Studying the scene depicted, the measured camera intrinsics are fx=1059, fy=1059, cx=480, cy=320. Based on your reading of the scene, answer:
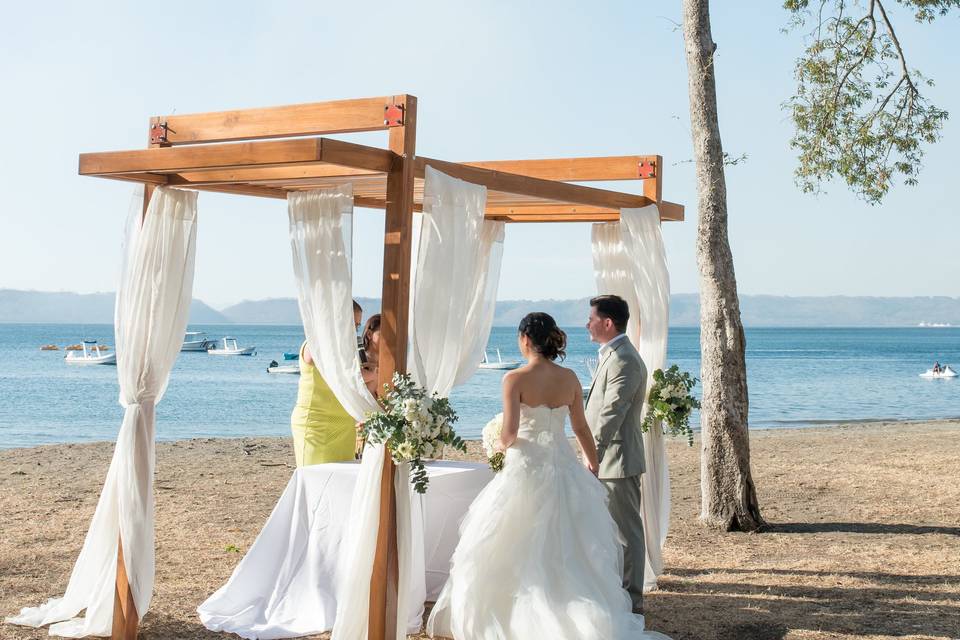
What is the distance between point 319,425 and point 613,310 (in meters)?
1.98

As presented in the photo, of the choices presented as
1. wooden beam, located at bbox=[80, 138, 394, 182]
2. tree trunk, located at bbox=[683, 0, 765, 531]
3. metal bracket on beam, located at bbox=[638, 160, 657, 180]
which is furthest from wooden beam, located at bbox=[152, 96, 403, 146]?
tree trunk, located at bbox=[683, 0, 765, 531]

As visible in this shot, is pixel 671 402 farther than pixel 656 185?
No

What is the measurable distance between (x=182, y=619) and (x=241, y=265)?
163 ft

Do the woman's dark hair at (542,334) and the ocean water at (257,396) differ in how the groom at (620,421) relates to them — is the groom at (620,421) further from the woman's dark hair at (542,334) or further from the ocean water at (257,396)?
the ocean water at (257,396)

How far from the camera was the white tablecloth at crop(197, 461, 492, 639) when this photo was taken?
593 cm

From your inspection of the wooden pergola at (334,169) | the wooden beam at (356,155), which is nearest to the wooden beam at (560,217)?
the wooden pergola at (334,169)

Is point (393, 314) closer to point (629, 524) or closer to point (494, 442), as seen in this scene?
point (494, 442)

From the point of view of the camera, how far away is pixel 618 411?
236 inches

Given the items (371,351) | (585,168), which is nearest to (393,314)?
(371,351)

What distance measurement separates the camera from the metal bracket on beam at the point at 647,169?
24.7 ft

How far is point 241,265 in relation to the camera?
54344 millimetres

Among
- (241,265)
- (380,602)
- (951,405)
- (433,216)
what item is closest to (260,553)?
(380,602)

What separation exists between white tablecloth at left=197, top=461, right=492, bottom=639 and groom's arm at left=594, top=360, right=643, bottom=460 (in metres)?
1.08

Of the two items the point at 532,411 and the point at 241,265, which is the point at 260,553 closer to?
the point at 532,411
